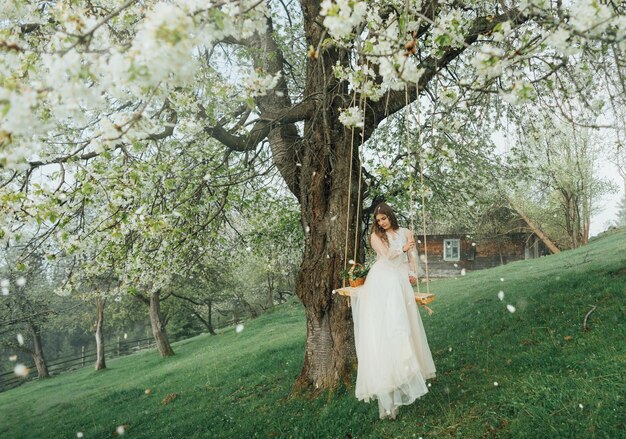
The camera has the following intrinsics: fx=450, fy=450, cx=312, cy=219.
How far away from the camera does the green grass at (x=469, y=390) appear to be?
4582 millimetres

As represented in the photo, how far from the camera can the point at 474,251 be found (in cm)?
3186

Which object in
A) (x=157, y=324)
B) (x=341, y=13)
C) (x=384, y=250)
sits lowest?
(x=157, y=324)

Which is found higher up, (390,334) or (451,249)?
(451,249)

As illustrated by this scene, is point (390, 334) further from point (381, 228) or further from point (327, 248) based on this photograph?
point (327, 248)

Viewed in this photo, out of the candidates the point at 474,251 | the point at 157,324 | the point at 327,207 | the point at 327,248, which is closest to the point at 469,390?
the point at 327,248

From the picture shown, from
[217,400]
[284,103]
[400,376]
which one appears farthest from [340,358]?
[284,103]

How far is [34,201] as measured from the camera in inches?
203

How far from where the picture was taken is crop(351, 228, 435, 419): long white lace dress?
4715mm

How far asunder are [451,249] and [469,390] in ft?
93.1

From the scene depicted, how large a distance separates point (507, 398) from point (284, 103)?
5406 mm

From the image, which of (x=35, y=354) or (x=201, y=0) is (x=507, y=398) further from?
(x=35, y=354)

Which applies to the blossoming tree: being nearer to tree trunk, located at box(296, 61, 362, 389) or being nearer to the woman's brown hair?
tree trunk, located at box(296, 61, 362, 389)

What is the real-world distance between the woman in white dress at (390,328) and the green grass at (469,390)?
1.75ft

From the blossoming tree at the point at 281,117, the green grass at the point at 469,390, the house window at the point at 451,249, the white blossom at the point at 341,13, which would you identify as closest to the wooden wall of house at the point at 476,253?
the house window at the point at 451,249
